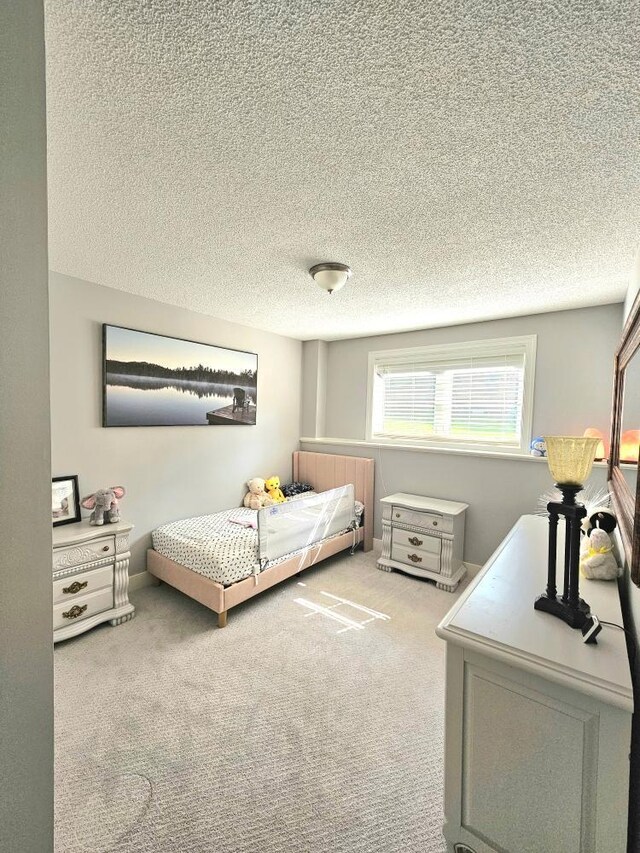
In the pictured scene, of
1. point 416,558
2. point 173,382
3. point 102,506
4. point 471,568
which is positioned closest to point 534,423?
point 471,568

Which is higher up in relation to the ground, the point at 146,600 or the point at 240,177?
the point at 240,177

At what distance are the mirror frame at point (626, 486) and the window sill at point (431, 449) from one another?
0.48m

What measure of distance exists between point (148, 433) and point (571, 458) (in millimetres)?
2815

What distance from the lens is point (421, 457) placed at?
3.38 metres

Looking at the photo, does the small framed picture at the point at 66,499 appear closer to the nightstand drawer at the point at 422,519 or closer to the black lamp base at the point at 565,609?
the nightstand drawer at the point at 422,519

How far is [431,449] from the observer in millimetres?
3275

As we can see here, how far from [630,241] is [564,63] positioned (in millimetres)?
1227

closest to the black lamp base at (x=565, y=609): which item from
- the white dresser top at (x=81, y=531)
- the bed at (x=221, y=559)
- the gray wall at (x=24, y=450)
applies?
the gray wall at (x=24, y=450)

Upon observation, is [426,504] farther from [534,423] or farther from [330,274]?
[330,274]

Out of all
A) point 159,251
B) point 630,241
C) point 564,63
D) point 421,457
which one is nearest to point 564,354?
point 630,241

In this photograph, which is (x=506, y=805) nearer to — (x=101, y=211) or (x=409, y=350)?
(x=101, y=211)

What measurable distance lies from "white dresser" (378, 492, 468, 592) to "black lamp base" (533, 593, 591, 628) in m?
1.81

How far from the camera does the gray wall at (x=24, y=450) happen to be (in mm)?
509

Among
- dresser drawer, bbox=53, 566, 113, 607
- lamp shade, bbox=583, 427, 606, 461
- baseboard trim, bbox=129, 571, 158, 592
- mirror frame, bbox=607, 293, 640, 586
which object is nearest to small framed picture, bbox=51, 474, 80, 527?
dresser drawer, bbox=53, 566, 113, 607
